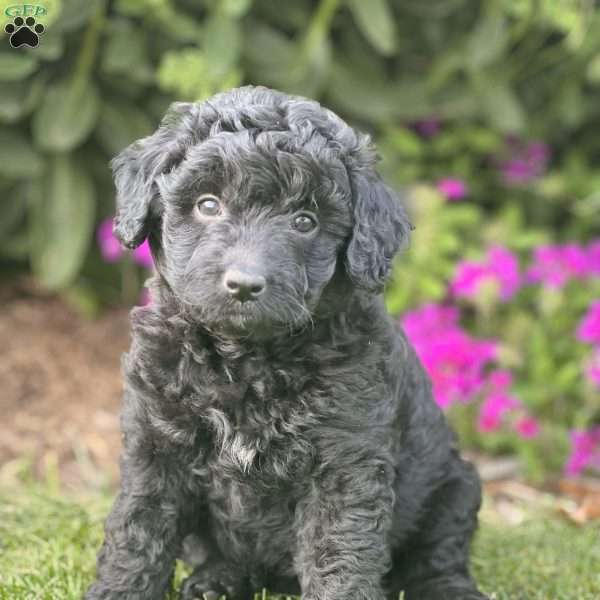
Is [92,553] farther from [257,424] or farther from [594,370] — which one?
[594,370]

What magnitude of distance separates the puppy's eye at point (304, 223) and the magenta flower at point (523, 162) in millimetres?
4009

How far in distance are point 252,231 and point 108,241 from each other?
3.63 metres

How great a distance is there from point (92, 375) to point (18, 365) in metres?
0.45

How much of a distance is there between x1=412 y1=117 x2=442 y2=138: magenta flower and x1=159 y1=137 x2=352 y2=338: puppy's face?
12.6 feet

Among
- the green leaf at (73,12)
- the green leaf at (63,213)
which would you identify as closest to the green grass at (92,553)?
the green leaf at (63,213)

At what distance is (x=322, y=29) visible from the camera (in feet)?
20.0

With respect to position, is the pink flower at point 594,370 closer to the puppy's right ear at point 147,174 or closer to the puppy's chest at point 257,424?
the puppy's chest at point 257,424

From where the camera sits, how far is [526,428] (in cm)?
608

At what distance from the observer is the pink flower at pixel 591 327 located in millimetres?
6258

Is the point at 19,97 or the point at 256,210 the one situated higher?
the point at 256,210

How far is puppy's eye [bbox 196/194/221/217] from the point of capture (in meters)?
3.39

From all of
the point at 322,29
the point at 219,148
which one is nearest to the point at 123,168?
the point at 219,148

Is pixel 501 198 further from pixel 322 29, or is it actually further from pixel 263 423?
pixel 263 423

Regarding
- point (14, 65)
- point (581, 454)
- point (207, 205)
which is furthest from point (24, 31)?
point (581, 454)
